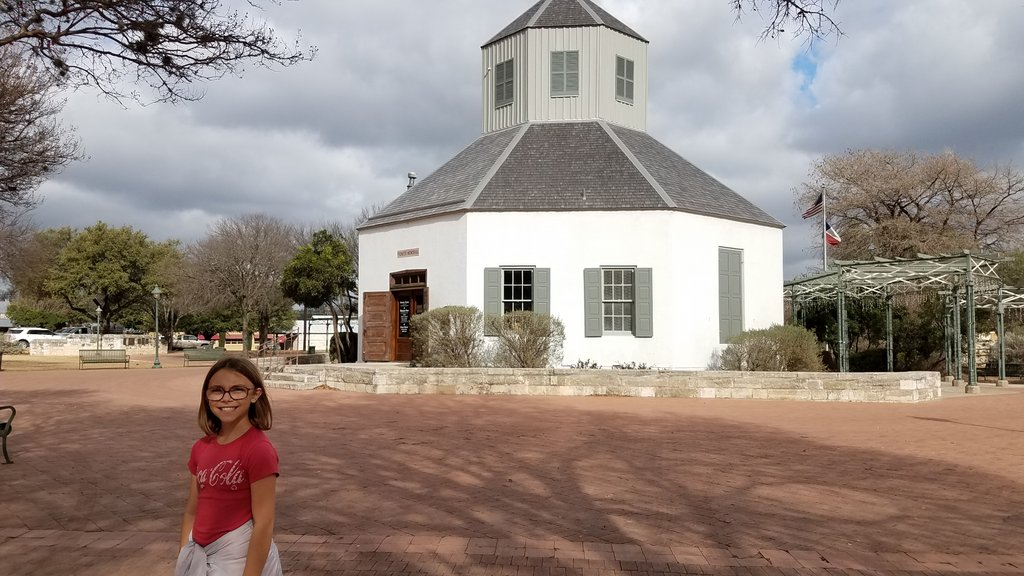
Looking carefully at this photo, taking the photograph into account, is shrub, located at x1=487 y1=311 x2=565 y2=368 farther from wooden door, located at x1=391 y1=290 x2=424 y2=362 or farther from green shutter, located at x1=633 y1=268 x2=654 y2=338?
wooden door, located at x1=391 y1=290 x2=424 y2=362

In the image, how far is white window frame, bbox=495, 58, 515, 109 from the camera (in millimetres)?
23141

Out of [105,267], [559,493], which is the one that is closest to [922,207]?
[559,493]

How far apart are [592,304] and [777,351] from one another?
15.1 feet

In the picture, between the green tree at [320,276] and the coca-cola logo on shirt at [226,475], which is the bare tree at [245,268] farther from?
the coca-cola logo on shirt at [226,475]

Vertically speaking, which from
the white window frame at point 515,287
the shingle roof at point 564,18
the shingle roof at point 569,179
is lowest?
the white window frame at point 515,287

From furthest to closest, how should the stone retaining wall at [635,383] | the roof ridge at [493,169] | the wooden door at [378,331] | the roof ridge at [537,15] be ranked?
the roof ridge at [537,15] < the wooden door at [378,331] < the roof ridge at [493,169] < the stone retaining wall at [635,383]

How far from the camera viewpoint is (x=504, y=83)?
76.6 ft

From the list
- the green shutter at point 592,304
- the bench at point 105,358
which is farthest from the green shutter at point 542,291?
the bench at point 105,358

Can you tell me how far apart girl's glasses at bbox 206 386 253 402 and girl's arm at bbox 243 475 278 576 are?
0.35 metres

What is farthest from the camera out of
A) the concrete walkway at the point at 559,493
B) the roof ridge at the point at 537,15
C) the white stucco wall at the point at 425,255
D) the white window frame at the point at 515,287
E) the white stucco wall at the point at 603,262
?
the roof ridge at the point at 537,15

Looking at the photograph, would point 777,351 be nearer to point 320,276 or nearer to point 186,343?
point 320,276

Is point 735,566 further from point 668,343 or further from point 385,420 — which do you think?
point 668,343

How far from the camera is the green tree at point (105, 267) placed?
49250 millimetres

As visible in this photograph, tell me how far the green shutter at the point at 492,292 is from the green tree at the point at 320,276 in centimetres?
1012
